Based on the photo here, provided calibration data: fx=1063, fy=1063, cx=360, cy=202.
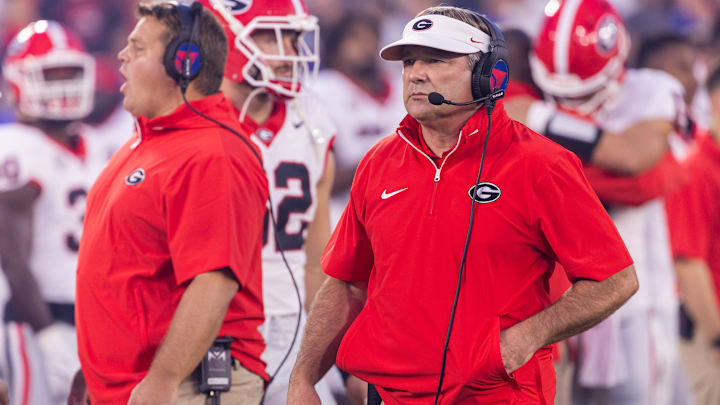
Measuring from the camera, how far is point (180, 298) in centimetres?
324

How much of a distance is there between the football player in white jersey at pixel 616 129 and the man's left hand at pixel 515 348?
2.51 metres

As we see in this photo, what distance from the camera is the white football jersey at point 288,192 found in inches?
165

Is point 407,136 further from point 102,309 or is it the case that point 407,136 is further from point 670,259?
point 670,259

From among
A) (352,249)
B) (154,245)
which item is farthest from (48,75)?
(352,249)

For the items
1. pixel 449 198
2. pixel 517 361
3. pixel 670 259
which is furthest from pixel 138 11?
pixel 670 259

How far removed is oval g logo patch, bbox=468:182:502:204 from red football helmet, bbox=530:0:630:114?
2.67 metres

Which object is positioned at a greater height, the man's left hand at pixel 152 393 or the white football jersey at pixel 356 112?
the man's left hand at pixel 152 393

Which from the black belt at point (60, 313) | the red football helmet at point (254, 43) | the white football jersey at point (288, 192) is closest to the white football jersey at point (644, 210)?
the white football jersey at point (288, 192)

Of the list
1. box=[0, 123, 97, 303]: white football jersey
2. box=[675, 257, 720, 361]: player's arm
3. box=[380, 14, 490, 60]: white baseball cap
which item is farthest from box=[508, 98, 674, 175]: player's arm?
box=[0, 123, 97, 303]: white football jersey

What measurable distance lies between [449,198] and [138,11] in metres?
1.45

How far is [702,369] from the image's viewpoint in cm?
632

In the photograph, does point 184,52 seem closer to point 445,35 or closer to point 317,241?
point 445,35

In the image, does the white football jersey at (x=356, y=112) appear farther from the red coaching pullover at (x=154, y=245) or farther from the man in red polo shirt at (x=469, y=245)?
the man in red polo shirt at (x=469, y=245)

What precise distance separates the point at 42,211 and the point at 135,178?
2.66 metres
